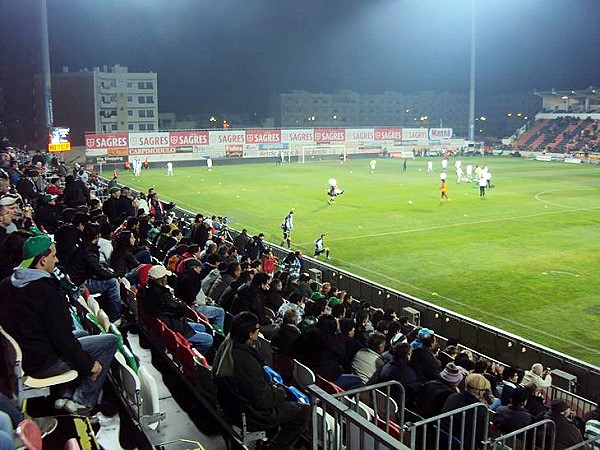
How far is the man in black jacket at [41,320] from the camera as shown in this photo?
5090 mm

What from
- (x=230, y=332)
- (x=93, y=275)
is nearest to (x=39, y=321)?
(x=230, y=332)

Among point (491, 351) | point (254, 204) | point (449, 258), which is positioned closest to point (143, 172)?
point (254, 204)

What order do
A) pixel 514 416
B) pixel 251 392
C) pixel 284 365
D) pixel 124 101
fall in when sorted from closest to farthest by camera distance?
pixel 251 392 → pixel 514 416 → pixel 284 365 → pixel 124 101

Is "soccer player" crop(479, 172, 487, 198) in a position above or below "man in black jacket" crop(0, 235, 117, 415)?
below

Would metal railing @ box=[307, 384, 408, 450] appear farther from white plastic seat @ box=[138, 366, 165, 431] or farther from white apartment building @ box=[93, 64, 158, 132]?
white apartment building @ box=[93, 64, 158, 132]

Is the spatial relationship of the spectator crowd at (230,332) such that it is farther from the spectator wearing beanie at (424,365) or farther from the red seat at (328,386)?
the red seat at (328,386)

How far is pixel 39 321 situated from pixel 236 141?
61918mm

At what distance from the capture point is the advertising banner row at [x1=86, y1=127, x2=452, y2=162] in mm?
59656

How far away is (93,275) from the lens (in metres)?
9.12

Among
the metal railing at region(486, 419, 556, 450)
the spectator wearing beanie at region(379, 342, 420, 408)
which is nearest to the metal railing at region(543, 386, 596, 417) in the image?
the metal railing at region(486, 419, 556, 450)

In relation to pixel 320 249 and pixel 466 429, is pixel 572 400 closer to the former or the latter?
pixel 466 429

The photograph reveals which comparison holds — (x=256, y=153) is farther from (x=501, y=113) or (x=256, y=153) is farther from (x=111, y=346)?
(x=501, y=113)

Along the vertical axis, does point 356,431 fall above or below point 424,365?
above

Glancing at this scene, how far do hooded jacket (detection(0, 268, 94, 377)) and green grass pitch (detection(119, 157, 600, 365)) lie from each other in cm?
1224
